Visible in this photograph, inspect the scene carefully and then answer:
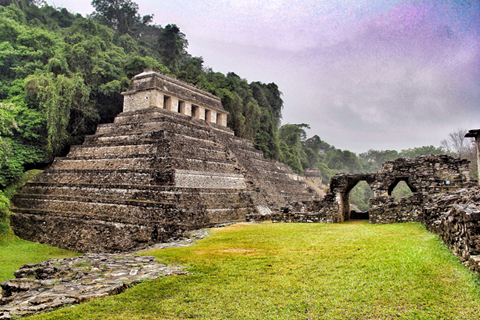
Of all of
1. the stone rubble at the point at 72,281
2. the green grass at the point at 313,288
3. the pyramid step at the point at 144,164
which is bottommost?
the stone rubble at the point at 72,281

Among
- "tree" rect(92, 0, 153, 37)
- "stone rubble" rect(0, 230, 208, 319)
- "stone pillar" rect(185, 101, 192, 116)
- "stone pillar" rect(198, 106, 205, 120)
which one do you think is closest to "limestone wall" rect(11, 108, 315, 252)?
"stone pillar" rect(185, 101, 192, 116)

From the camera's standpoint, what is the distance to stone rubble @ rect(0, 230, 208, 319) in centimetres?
429

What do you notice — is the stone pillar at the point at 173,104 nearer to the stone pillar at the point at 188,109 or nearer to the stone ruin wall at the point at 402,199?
the stone pillar at the point at 188,109

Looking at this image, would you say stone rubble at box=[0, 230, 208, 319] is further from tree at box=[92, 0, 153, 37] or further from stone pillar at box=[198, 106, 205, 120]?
tree at box=[92, 0, 153, 37]

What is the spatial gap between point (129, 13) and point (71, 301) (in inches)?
2201

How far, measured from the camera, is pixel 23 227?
1402 centimetres

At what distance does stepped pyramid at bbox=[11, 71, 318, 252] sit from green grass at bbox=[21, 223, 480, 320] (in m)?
5.34

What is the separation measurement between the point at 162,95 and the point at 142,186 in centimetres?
882

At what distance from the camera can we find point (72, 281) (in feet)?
17.6

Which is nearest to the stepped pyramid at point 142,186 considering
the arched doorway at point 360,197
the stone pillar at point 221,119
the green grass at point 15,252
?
the green grass at point 15,252

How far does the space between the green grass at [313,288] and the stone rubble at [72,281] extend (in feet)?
1.02

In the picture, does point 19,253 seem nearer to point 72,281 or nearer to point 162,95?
→ point 72,281

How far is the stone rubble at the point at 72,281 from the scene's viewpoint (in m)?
4.29

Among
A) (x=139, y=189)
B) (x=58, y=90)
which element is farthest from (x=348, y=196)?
(x=58, y=90)
